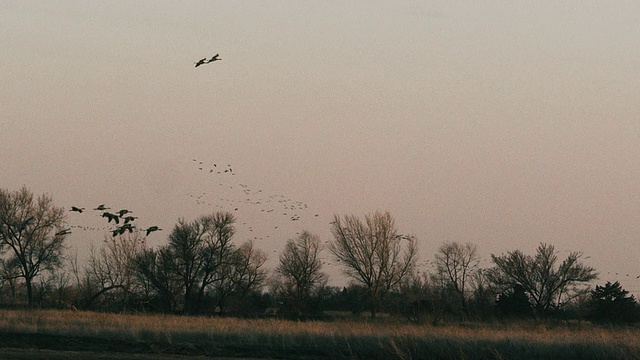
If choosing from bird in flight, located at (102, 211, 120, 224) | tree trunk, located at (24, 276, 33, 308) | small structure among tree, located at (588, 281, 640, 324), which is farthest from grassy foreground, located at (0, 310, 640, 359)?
tree trunk, located at (24, 276, 33, 308)

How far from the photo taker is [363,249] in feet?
233

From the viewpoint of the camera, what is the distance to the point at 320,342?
102ft

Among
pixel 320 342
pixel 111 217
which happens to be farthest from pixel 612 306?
pixel 111 217

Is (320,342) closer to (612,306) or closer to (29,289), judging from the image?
(612,306)

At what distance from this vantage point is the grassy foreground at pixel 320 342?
2858 cm

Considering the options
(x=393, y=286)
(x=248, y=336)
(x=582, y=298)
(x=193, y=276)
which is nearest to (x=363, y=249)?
(x=393, y=286)

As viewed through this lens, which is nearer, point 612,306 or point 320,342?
point 320,342

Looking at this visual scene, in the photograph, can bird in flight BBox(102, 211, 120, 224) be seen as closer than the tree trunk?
Yes

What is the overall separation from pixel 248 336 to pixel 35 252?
3965cm

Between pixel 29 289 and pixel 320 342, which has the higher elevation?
pixel 29 289

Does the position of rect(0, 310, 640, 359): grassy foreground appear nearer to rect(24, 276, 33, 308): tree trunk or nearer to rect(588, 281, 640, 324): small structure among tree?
rect(588, 281, 640, 324): small structure among tree

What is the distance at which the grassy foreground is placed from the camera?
28.6 meters

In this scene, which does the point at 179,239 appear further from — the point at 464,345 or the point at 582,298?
the point at 464,345

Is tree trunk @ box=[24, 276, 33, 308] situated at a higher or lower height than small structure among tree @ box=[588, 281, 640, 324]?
higher
